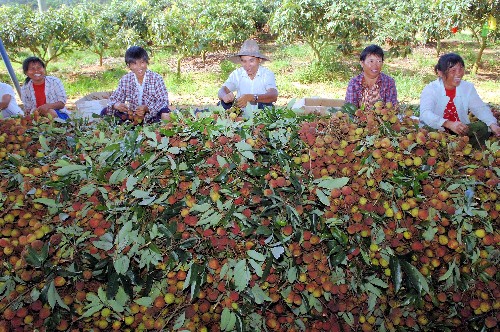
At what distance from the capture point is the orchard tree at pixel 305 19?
7453 mm

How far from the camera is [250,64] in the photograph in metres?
3.26

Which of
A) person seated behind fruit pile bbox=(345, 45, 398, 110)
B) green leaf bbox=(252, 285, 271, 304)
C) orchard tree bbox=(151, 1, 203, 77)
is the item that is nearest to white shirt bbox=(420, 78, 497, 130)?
person seated behind fruit pile bbox=(345, 45, 398, 110)

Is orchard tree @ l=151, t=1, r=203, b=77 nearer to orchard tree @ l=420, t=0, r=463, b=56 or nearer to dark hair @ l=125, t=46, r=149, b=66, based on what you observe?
orchard tree @ l=420, t=0, r=463, b=56

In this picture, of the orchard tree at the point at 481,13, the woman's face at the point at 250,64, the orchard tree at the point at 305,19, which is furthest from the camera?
the orchard tree at the point at 305,19

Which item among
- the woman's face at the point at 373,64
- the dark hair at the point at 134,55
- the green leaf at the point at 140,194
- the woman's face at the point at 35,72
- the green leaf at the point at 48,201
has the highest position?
the dark hair at the point at 134,55

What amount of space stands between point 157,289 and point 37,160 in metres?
0.74

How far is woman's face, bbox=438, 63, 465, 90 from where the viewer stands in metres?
2.46

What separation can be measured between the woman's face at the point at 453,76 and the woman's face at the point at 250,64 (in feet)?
4.47

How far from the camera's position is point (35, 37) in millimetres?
7738

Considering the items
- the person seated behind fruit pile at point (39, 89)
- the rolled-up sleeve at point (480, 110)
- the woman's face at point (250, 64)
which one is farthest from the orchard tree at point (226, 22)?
the rolled-up sleeve at point (480, 110)

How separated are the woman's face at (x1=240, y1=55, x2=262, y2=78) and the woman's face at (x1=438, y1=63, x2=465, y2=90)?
1.36 metres

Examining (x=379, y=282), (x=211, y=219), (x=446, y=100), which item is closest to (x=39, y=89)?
(x=211, y=219)

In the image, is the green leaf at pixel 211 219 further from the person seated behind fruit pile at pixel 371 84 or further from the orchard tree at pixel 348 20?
the orchard tree at pixel 348 20

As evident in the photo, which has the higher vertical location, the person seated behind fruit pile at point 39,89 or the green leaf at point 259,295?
the person seated behind fruit pile at point 39,89
